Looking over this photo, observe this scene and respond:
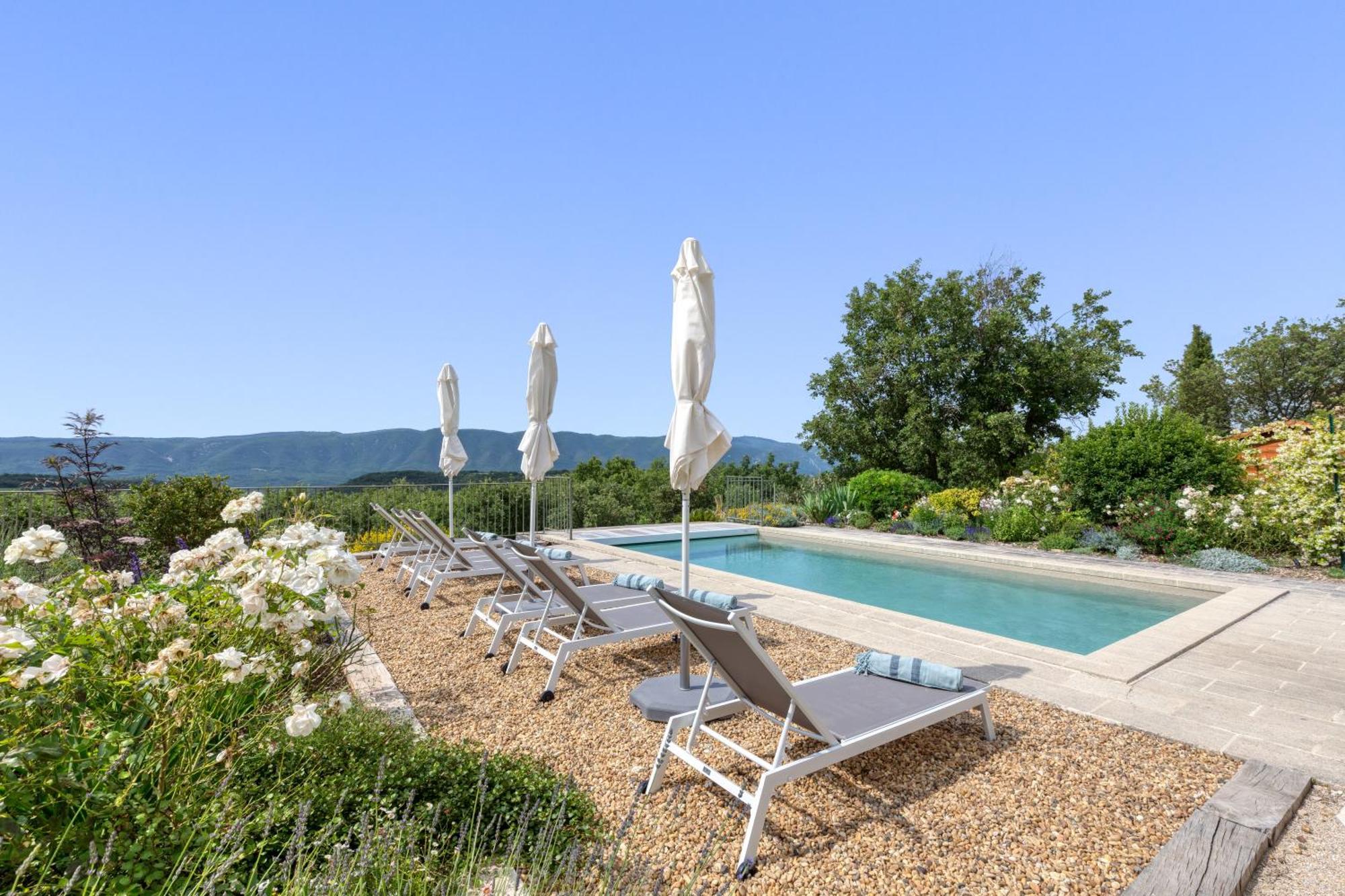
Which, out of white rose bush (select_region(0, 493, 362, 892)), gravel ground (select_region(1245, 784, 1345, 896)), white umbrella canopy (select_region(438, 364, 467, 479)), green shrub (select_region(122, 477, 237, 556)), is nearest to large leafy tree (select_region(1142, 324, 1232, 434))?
white umbrella canopy (select_region(438, 364, 467, 479))

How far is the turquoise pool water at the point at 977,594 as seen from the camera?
6645 millimetres

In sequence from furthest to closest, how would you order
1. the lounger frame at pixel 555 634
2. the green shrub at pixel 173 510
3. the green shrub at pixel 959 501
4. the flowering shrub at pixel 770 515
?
the flowering shrub at pixel 770 515 < the green shrub at pixel 959 501 < the green shrub at pixel 173 510 < the lounger frame at pixel 555 634

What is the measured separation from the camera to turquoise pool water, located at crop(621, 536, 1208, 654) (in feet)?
21.8

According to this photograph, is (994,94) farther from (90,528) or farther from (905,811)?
(90,528)

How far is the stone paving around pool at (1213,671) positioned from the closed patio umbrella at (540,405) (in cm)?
285

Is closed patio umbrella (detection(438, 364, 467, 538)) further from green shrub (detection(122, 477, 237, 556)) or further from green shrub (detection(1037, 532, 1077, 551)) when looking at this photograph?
green shrub (detection(1037, 532, 1077, 551))

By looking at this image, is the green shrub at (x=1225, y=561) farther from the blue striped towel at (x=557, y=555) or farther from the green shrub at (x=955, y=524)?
the blue striped towel at (x=557, y=555)

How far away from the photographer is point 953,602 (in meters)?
7.77

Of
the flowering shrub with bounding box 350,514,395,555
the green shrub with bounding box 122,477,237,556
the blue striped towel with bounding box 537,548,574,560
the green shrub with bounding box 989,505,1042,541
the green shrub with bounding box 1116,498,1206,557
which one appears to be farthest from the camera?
the green shrub with bounding box 989,505,1042,541

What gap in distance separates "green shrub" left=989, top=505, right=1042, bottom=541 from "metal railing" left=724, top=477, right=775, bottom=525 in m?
5.83

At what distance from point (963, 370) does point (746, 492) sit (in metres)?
8.18

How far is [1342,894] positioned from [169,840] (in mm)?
3827

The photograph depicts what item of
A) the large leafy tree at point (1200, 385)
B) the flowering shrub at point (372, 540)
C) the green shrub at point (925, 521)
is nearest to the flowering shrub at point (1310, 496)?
the green shrub at point (925, 521)

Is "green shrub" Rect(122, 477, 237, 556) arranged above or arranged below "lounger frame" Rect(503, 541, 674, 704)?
above
